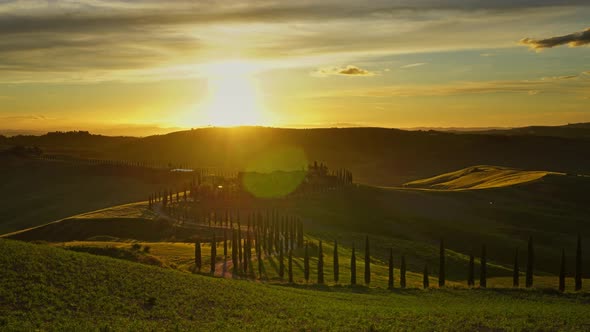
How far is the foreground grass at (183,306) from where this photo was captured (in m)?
38.2

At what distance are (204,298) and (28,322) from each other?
1369 cm

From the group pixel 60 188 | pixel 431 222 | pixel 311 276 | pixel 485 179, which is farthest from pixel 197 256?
pixel 485 179

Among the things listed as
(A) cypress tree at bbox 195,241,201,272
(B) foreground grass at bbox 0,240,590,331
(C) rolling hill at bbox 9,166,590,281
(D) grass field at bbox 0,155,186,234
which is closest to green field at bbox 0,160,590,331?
(B) foreground grass at bbox 0,240,590,331

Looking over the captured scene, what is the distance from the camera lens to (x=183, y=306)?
1688 inches

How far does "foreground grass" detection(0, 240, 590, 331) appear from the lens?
3819 centimetres

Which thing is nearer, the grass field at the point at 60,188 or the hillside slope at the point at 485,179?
the grass field at the point at 60,188

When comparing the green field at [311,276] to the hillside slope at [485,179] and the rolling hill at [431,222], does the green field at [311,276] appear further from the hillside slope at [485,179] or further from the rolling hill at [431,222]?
the hillside slope at [485,179]

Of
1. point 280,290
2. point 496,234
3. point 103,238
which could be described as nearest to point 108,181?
point 103,238

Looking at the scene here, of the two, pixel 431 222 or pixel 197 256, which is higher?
pixel 197 256

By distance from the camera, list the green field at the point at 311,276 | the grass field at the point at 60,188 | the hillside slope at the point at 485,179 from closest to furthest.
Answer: the green field at the point at 311,276 < the grass field at the point at 60,188 < the hillside slope at the point at 485,179

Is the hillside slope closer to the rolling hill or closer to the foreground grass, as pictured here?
the rolling hill

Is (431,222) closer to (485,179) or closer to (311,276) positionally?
(311,276)

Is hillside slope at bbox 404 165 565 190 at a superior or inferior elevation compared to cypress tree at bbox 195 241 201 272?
superior

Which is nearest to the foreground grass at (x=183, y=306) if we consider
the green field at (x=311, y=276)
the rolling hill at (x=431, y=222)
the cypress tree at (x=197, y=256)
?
the green field at (x=311, y=276)
